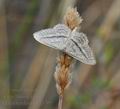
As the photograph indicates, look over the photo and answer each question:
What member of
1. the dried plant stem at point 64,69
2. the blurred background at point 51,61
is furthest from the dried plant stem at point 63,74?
the blurred background at point 51,61

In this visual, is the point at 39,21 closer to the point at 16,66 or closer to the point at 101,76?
the point at 16,66

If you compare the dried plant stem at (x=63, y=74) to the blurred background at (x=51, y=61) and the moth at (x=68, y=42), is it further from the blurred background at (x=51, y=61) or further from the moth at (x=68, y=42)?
the blurred background at (x=51, y=61)

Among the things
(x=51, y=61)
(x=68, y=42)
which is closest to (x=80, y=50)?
(x=68, y=42)

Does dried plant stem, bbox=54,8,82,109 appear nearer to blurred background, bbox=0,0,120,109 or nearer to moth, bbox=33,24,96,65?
moth, bbox=33,24,96,65

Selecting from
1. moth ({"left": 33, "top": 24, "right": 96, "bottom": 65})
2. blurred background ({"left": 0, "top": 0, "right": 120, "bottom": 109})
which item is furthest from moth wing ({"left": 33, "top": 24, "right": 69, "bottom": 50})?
blurred background ({"left": 0, "top": 0, "right": 120, "bottom": 109})

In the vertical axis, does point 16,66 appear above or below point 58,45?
below

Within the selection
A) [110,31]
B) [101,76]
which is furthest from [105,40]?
[101,76]

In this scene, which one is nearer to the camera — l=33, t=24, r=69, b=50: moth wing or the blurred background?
l=33, t=24, r=69, b=50: moth wing

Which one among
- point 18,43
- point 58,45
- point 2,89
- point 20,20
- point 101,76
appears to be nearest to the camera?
point 58,45
